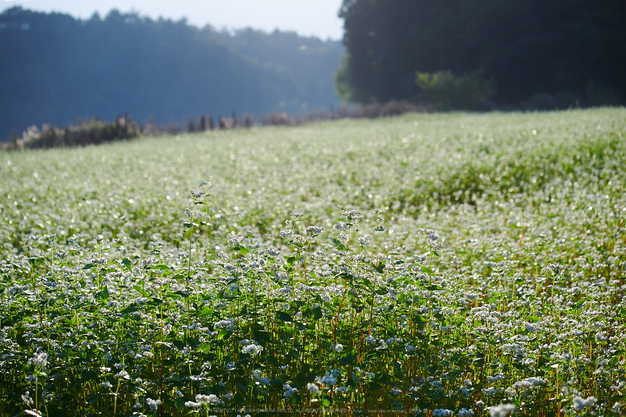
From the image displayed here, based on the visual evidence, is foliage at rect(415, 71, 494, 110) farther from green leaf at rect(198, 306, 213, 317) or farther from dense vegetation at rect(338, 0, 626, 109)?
green leaf at rect(198, 306, 213, 317)

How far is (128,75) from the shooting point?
94062mm

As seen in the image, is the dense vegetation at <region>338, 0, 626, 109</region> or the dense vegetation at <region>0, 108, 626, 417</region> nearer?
the dense vegetation at <region>0, 108, 626, 417</region>

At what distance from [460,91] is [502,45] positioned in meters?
6.03

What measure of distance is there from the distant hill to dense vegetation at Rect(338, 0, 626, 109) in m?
45.1

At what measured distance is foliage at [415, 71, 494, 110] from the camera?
3441 cm

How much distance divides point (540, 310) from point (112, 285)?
3956 mm

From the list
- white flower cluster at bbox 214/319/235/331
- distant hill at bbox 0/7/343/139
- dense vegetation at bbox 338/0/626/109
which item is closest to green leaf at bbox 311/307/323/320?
white flower cluster at bbox 214/319/235/331

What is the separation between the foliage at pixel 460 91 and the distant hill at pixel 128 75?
2024 inches

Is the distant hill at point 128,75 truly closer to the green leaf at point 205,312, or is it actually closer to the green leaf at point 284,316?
the green leaf at point 205,312

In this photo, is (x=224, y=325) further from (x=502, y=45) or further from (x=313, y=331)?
(x=502, y=45)

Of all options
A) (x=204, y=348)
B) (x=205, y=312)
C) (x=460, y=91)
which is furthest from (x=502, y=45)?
(x=204, y=348)

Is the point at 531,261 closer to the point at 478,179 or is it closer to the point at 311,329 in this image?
the point at 311,329

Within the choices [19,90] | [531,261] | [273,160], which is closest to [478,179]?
[531,261]

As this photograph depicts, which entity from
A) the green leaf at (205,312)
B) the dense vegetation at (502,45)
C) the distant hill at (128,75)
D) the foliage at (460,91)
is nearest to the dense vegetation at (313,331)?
the green leaf at (205,312)
